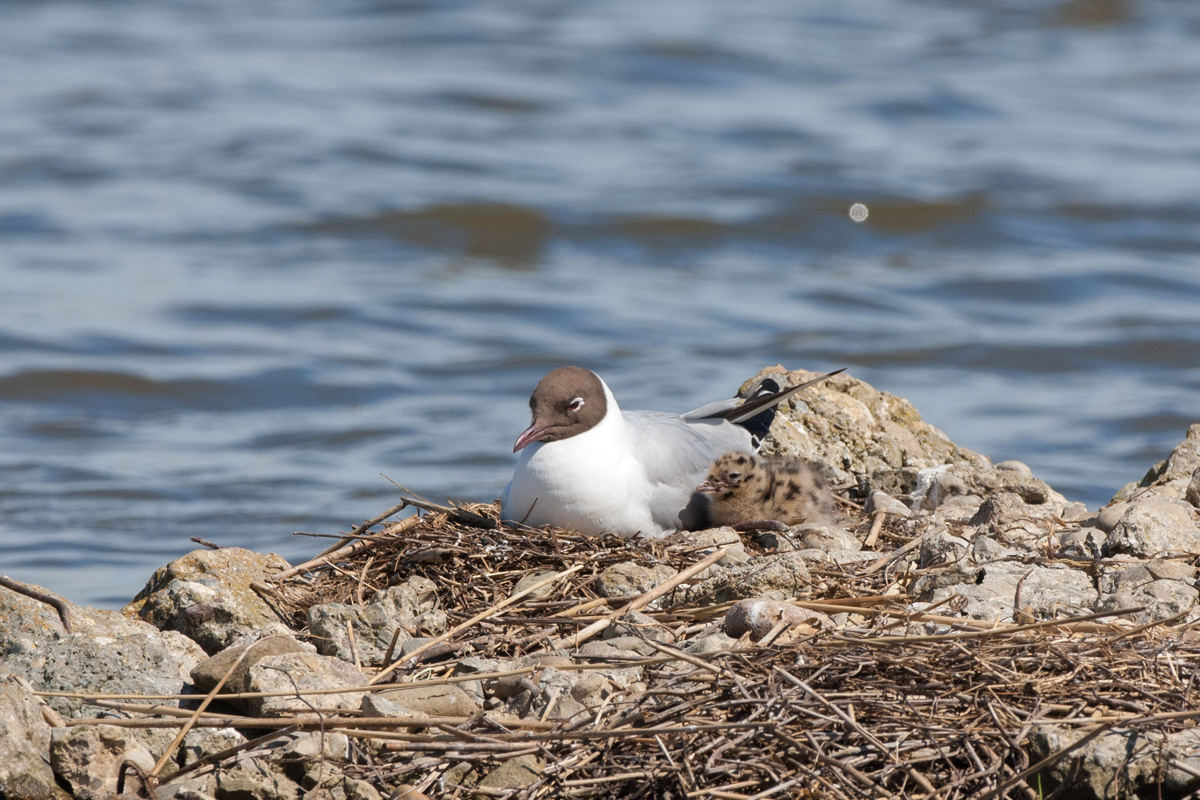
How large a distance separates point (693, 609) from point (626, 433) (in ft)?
4.41

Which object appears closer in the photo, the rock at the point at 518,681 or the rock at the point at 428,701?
the rock at the point at 428,701

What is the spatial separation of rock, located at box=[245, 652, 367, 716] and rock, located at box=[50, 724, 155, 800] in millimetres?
317

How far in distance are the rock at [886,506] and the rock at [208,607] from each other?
237cm

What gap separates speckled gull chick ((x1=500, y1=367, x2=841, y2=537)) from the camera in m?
5.16

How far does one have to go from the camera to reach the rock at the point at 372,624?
168 inches

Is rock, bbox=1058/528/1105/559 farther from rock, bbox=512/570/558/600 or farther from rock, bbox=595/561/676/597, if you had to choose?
rock, bbox=512/570/558/600

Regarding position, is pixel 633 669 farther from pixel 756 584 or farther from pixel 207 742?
pixel 207 742

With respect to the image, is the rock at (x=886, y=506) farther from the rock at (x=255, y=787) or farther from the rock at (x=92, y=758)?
the rock at (x=92, y=758)

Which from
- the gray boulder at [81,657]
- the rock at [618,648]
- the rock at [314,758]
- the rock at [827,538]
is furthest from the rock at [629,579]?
the gray boulder at [81,657]

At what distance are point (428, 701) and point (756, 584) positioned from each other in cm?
114

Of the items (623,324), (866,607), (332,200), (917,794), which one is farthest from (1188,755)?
(332,200)

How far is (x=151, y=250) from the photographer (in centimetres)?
1488

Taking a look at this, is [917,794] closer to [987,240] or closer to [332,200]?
[987,240]

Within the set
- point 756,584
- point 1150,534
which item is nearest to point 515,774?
point 756,584
